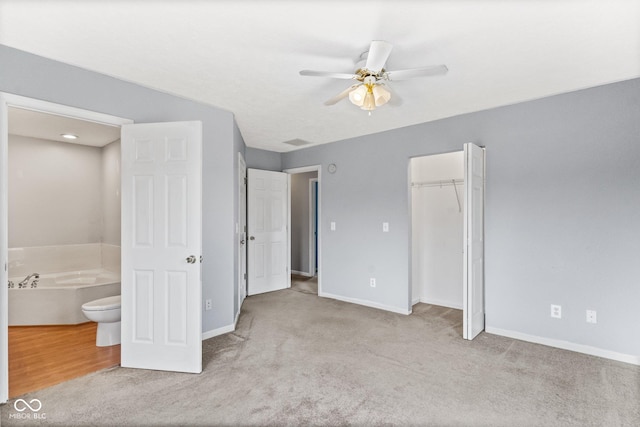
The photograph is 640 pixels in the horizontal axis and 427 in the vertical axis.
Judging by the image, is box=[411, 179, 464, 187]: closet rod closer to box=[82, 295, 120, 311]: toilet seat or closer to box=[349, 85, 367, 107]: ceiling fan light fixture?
box=[349, 85, 367, 107]: ceiling fan light fixture

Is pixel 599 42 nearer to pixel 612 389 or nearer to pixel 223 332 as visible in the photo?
pixel 612 389

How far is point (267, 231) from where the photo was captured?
537 cm

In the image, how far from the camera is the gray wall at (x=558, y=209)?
2.82 metres

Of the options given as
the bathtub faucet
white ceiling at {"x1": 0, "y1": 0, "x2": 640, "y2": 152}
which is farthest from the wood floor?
white ceiling at {"x1": 0, "y1": 0, "x2": 640, "y2": 152}

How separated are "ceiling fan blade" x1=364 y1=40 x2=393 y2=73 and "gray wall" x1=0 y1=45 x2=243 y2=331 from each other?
1933 millimetres

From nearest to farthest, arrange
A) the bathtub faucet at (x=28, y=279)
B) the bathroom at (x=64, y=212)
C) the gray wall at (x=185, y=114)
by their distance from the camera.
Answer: the gray wall at (x=185, y=114)
the bathroom at (x=64, y=212)
the bathtub faucet at (x=28, y=279)

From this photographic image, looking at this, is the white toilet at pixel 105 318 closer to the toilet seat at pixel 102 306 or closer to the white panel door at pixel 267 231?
the toilet seat at pixel 102 306

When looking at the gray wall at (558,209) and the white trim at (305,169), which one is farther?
the white trim at (305,169)

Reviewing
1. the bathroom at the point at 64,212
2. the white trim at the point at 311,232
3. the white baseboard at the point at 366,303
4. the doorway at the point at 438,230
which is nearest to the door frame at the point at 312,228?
the white trim at the point at 311,232

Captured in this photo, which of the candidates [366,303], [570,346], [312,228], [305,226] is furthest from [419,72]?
[305,226]

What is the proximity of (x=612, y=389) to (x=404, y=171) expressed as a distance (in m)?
2.81

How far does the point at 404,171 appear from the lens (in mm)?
4219

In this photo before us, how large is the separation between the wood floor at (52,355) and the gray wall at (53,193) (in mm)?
1545

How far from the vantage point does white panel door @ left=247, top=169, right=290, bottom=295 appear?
17.0ft
